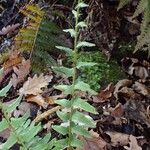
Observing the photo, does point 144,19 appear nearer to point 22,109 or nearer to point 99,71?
point 99,71

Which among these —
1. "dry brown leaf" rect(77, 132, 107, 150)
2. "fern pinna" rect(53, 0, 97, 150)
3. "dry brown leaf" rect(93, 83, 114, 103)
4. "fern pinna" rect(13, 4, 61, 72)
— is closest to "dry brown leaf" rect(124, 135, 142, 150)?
"dry brown leaf" rect(77, 132, 107, 150)

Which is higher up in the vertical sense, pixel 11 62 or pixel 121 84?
pixel 11 62

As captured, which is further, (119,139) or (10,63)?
(10,63)

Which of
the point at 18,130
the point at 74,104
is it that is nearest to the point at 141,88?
the point at 74,104

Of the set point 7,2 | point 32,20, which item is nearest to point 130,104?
point 32,20

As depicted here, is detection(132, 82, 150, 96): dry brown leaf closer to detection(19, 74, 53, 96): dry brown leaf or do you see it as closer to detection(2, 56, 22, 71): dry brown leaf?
detection(19, 74, 53, 96): dry brown leaf

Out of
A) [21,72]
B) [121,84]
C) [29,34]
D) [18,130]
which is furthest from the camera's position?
[29,34]
